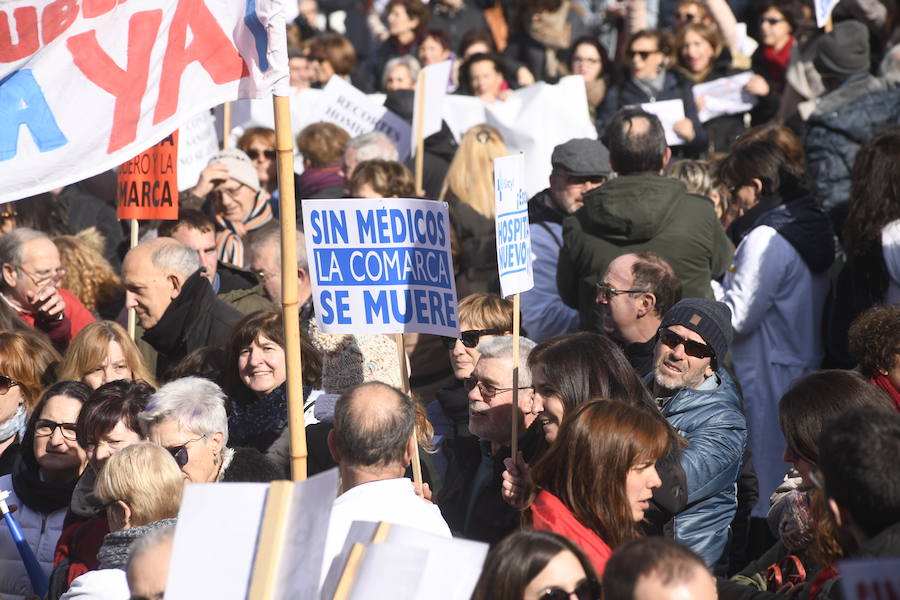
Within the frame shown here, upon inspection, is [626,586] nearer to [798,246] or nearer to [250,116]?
[798,246]

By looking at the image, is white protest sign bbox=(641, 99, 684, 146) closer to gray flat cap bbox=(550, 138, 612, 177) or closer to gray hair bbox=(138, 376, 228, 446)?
gray flat cap bbox=(550, 138, 612, 177)

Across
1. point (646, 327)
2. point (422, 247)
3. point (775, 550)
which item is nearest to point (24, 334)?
point (422, 247)

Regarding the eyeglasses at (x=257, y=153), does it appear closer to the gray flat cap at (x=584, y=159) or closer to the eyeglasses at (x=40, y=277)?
the eyeglasses at (x=40, y=277)

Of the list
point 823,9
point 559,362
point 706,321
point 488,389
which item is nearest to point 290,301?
point 559,362

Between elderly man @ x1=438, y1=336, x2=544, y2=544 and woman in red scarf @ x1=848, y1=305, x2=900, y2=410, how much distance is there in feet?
4.03

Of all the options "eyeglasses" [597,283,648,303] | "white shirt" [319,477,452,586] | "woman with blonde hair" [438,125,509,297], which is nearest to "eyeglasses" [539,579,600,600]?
"white shirt" [319,477,452,586]

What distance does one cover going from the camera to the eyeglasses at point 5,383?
633 centimetres

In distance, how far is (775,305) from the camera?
7.15 metres

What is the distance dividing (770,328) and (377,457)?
11.2 ft

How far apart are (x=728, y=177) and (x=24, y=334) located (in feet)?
12.9

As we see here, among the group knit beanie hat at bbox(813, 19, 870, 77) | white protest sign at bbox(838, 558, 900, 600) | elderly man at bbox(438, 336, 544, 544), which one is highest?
knit beanie hat at bbox(813, 19, 870, 77)

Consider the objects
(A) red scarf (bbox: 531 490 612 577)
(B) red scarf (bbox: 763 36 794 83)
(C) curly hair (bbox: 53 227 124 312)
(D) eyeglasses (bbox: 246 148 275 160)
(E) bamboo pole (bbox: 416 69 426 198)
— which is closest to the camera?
(A) red scarf (bbox: 531 490 612 577)

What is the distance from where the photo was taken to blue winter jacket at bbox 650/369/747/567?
474cm

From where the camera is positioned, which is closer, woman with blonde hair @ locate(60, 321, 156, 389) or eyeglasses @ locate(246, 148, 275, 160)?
woman with blonde hair @ locate(60, 321, 156, 389)
